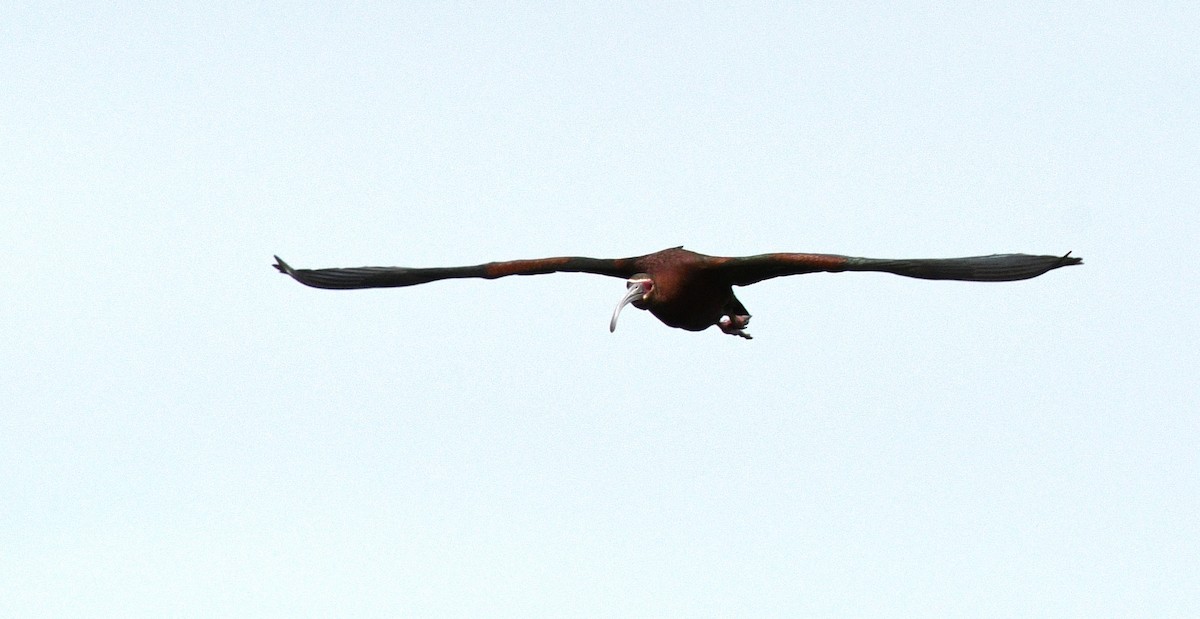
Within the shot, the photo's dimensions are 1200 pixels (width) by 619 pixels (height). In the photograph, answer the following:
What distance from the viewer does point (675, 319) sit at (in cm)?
2112

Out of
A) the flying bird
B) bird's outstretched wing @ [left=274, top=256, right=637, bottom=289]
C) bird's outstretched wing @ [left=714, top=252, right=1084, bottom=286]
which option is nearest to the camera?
bird's outstretched wing @ [left=714, top=252, right=1084, bottom=286]

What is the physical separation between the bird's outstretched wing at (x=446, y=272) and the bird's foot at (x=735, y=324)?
1.09m

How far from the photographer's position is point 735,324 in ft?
70.8

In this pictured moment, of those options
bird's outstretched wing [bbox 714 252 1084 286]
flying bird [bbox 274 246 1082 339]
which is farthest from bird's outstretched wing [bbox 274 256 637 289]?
bird's outstretched wing [bbox 714 252 1084 286]

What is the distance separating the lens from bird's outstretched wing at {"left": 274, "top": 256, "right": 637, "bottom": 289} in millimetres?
21172

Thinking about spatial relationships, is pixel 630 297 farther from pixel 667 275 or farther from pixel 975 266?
pixel 975 266

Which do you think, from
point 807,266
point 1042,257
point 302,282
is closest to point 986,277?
point 1042,257

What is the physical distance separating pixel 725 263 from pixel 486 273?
251 cm

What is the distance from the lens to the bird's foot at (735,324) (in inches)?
849

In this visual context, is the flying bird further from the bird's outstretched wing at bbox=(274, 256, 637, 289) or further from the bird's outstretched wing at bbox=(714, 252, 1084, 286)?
the bird's outstretched wing at bbox=(714, 252, 1084, 286)

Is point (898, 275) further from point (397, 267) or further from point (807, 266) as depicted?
point (397, 267)

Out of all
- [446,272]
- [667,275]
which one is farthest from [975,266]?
[446,272]

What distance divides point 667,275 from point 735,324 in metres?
1.21

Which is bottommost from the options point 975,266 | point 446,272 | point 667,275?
point 975,266
